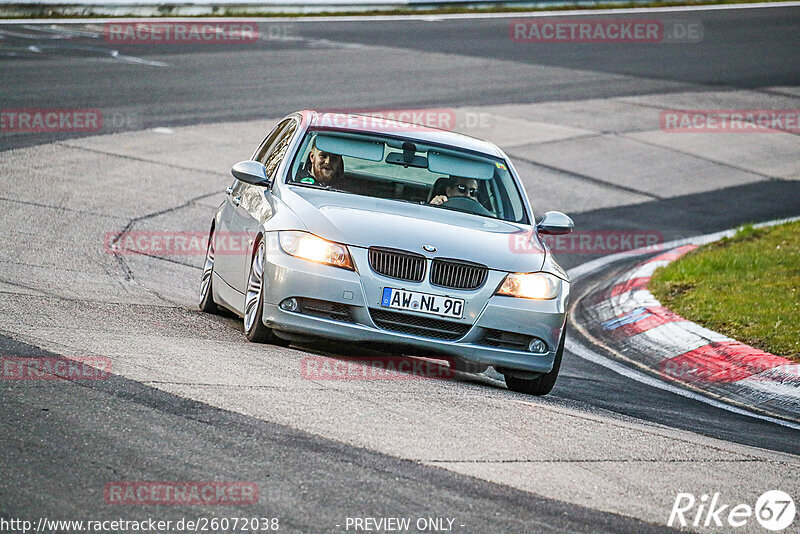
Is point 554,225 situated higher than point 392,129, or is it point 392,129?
point 392,129

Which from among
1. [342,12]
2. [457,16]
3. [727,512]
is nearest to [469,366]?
[727,512]

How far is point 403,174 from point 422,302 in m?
1.65

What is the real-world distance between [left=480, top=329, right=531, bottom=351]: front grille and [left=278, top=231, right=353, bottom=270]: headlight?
984 mm

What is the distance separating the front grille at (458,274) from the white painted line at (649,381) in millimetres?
2290

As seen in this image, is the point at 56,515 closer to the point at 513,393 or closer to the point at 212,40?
the point at 513,393

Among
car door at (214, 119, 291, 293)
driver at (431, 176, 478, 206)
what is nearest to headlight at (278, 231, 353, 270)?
car door at (214, 119, 291, 293)

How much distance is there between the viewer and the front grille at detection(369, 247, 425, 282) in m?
7.45

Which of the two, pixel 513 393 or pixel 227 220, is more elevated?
pixel 227 220

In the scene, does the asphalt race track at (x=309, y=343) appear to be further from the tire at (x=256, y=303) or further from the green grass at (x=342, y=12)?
the green grass at (x=342, y=12)

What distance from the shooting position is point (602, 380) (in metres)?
Answer: 9.11

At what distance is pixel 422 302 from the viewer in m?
7.41

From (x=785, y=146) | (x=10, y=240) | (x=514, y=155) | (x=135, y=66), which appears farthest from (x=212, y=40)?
(x=10, y=240)

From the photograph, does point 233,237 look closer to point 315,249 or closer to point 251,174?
point 251,174

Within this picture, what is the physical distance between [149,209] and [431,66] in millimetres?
13031
